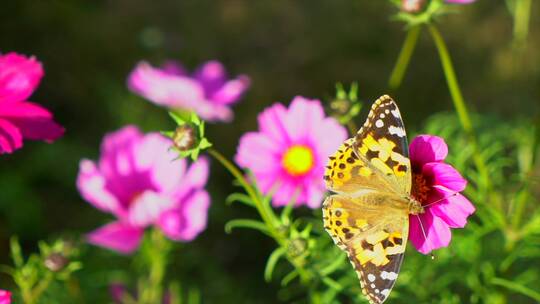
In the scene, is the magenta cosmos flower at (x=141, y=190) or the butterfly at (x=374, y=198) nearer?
the butterfly at (x=374, y=198)

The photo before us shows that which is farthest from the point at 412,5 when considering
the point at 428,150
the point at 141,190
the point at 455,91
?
the point at 141,190

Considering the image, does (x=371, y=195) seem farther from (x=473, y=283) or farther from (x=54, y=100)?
(x=54, y=100)

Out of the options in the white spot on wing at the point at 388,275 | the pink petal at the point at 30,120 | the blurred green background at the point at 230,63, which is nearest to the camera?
the white spot on wing at the point at 388,275

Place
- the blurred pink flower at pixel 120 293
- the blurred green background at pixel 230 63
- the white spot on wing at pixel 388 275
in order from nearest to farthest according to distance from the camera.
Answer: the white spot on wing at pixel 388 275
the blurred pink flower at pixel 120 293
the blurred green background at pixel 230 63

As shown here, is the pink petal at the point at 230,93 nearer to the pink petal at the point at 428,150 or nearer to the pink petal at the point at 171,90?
the pink petal at the point at 171,90

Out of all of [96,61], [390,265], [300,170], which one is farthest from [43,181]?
[390,265]

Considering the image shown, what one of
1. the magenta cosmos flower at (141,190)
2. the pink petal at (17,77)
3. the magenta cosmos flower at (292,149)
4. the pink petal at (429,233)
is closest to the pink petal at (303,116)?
the magenta cosmos flower at (292,149)
